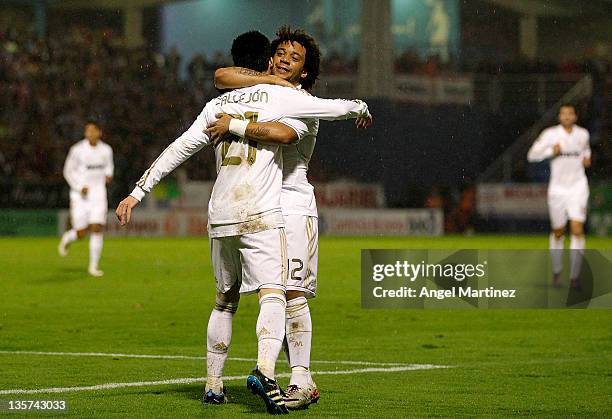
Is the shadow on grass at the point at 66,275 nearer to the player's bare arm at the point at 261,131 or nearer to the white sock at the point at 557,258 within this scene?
the white sock at the point at 557,258

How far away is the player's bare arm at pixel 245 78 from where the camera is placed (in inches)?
288

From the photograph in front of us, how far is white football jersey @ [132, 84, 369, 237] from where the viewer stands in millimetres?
7203

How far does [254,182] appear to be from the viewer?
7195mm

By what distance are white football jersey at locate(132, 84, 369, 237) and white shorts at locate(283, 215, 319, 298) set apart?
269 millimetres

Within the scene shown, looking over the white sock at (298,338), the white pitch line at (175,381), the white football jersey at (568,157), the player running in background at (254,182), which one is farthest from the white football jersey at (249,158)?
the white football jersey at (568,157)

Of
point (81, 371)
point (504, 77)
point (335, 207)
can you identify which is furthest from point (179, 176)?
point (81, 371)

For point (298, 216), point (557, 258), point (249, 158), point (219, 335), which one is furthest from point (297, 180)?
point (557, 258)

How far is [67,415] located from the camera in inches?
282

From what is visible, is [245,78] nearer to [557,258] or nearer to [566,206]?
[557,258]

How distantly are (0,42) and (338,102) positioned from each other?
3369 centimetres

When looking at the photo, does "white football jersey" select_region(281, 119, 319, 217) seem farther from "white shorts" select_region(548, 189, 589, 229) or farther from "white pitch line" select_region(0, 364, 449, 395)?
"white shorts" select_region(548, 189, 589, 229)

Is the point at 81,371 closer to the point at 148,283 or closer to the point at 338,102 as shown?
the point at 338,102

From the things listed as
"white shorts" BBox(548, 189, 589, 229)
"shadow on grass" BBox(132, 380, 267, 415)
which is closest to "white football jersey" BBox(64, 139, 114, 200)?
"white shorts" BBox(548, 189, 589, 229)

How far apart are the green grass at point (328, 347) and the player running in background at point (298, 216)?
9.5 inches
